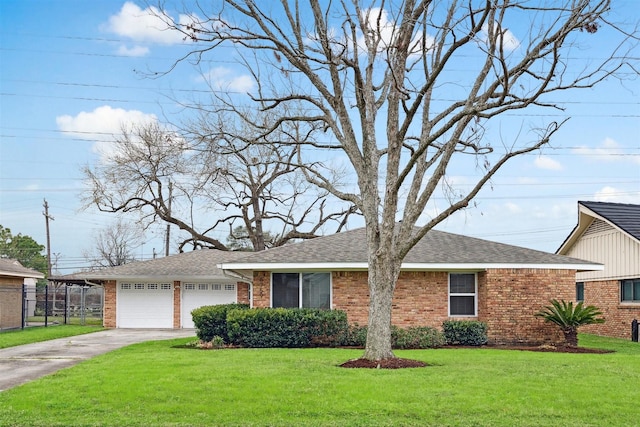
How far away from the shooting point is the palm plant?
20594 mm

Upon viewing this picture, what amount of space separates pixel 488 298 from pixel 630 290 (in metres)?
8.51

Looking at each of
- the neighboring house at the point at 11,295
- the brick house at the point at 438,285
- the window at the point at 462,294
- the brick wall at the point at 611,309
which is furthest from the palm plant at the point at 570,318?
the neighboring house at the point at 11,295

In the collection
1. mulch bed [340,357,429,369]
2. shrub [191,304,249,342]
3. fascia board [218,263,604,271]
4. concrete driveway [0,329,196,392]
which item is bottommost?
concrete driveway [0,329,196,392]

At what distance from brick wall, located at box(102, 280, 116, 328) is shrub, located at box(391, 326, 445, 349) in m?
16.7

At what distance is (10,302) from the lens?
32.8 m

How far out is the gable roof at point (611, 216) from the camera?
27562 millimetres

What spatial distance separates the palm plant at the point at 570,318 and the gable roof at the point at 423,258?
174cm

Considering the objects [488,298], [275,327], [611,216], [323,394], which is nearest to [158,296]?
[275,327]

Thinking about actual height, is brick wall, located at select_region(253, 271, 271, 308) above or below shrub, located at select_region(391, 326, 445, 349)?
above

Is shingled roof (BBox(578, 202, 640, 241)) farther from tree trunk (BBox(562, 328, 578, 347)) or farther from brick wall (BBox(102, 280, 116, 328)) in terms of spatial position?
brick wall (BBox(102, 280, 116, 328))

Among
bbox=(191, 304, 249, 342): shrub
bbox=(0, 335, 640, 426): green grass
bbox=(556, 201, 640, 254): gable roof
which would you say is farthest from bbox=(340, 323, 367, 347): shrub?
bbox=(556, 201, 640, 254): gable roof

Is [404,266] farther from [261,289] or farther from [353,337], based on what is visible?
[261,289]

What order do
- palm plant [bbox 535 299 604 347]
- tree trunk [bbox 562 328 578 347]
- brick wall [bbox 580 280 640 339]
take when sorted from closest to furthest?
palm plant [bbox 535 299 604 347]
tree trunk [bbox 562 328 578 347]
brick wall [bbox 580 280 640 339]

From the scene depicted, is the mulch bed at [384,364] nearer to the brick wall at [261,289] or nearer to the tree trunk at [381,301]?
the tree trunk at [381,301]
